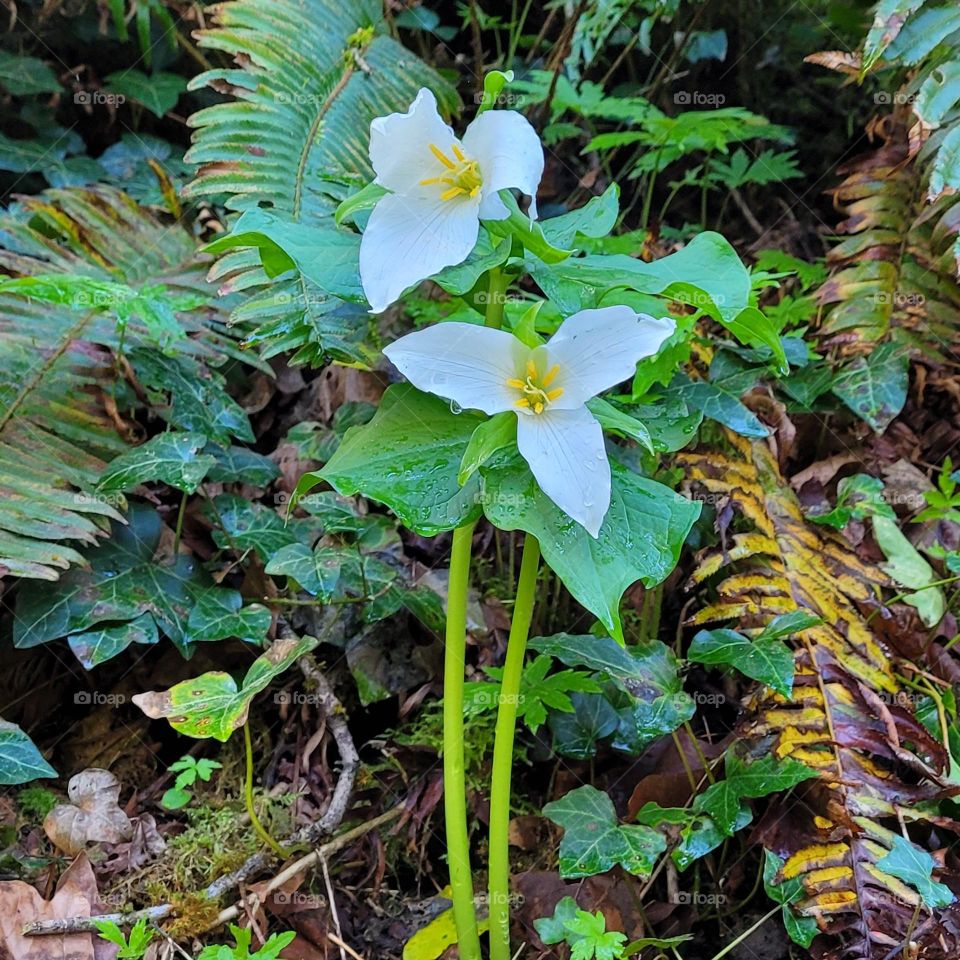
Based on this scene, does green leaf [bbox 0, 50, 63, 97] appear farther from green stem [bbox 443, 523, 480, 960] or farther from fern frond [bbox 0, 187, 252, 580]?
green stem [bbox 443, 523, 480, 960]

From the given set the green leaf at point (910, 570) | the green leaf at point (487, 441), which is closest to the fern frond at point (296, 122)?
the green leaf at point (487, 441)

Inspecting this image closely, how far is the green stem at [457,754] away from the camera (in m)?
1.27

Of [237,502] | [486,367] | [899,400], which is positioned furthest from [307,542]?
[899,400]

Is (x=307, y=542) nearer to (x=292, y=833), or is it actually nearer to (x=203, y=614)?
(x=203, y=614)

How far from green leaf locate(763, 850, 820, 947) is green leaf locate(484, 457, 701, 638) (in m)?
0.63

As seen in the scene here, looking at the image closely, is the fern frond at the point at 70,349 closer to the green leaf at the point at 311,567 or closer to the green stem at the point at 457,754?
the green leaf at the point at 311,567

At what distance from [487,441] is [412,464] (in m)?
0.14

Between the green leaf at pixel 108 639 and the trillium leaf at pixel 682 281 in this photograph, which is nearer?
the trillium leaf at pixel 682 281

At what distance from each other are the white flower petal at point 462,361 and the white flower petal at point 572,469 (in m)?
0.07

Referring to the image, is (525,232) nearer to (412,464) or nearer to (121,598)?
(412,464)

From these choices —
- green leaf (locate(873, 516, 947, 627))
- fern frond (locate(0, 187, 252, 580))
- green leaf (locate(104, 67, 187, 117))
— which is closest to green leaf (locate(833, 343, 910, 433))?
green leaf (locate(873, 516, 947, 627))

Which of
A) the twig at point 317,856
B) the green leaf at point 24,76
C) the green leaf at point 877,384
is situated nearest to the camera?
the twig at point 317,856

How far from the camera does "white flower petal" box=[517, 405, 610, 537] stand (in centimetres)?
106

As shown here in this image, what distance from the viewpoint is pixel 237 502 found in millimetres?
2014
